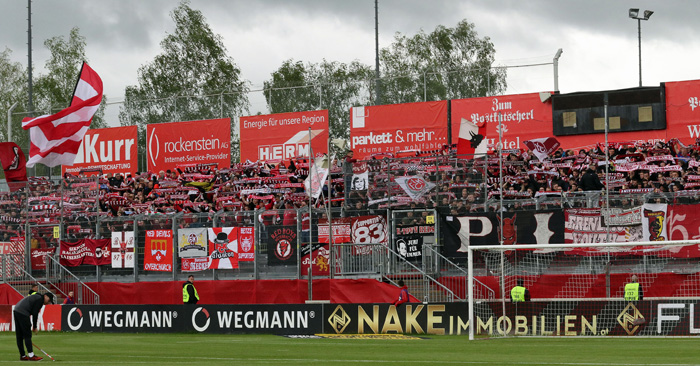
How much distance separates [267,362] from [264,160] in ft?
94.8

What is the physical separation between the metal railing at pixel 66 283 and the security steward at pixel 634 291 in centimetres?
1887

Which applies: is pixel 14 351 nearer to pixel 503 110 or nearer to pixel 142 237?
pixel 142 237

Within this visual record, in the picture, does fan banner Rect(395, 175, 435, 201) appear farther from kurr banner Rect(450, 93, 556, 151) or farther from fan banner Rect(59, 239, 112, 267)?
fan banner Rect(59, 239, 112, 267)

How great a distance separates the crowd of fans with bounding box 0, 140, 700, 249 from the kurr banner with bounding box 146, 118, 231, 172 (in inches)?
126

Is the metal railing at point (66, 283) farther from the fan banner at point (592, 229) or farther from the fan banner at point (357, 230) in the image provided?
the fan banner at point (592, 229)

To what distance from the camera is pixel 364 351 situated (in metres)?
20.7

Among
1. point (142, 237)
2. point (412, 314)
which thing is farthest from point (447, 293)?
point (142, 237)

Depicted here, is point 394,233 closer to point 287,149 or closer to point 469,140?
point 469,140

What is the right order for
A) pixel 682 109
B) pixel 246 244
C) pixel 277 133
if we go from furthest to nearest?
pixel 277 133
pixel 682 109
pixel 246 244

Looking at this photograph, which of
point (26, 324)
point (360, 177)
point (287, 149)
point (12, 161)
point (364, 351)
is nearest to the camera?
point (26, 324)

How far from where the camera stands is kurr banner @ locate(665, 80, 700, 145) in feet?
126

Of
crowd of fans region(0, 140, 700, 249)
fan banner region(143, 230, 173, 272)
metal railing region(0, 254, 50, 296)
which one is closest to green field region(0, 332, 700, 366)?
crowd of fans region(0, 140, 700, 249)

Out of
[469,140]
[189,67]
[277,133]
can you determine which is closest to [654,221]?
[469,140]

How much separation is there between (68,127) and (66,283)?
22.0 ft
